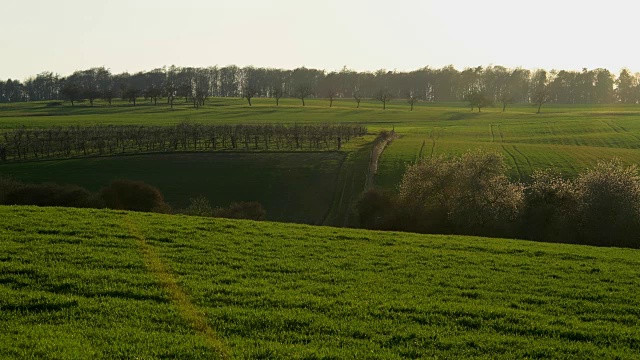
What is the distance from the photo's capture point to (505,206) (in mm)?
53438

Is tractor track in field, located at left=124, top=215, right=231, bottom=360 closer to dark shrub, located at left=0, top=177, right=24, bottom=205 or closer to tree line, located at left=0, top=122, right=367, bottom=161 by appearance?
dark shrub, located at left=0, top=177, right=24, bottom=205

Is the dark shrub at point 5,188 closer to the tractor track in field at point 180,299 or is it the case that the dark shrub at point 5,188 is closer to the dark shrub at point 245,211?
the dark shrub at point 245,211

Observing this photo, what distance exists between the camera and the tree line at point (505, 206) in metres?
50.3

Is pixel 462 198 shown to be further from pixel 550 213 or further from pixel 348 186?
pixel 348 186

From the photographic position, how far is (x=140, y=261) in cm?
2006

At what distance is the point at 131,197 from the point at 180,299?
121 ft

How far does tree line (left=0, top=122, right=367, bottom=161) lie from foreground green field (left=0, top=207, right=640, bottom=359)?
2744 inches

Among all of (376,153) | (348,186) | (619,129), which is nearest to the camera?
(348,186)

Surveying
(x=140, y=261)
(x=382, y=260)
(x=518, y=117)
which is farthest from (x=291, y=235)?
(x=518, y=117)

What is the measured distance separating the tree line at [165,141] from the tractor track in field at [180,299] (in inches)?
2880

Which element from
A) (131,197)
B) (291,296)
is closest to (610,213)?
(131,197)

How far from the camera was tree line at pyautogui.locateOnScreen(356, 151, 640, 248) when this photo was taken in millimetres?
50312

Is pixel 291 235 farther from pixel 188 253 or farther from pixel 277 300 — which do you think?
pixel 277 300

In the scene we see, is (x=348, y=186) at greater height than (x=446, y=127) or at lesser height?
lesser
